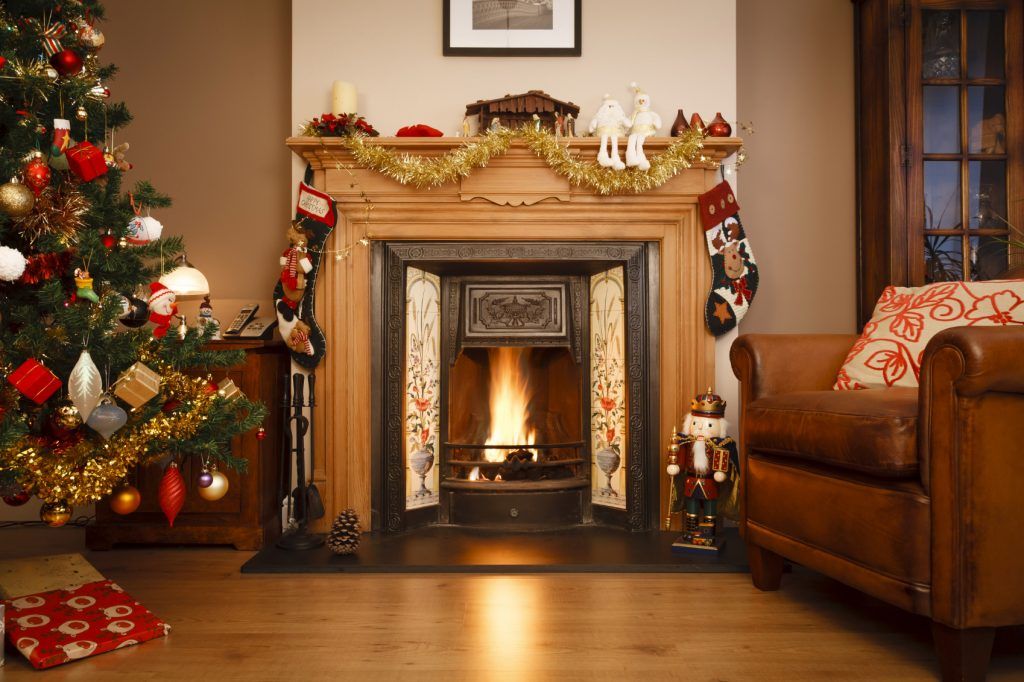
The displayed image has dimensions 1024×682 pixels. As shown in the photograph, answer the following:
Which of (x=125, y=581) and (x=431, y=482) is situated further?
(x=431, y=482)

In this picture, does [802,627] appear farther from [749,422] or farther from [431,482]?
[431,482]

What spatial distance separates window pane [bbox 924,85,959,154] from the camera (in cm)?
275

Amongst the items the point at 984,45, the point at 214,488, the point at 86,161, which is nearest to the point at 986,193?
the point at 984,45

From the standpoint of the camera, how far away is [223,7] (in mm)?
3107

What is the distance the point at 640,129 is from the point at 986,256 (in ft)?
4.71

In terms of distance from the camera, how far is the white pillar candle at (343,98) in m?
2.65

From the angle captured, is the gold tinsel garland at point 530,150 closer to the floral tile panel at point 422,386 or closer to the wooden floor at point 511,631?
the floral tile panel at point 422,386

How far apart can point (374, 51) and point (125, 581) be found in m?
2.06

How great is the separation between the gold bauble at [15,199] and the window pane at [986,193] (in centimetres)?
308

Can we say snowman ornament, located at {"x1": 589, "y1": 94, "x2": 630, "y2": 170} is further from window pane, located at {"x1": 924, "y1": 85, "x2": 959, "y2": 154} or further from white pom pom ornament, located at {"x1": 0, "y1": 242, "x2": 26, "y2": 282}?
white pom pom ornament, located at {"x1": 0, "y1": 242, "x2": 26, "y2": 282}

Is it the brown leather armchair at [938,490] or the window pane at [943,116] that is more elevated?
the window pane at [943,116]

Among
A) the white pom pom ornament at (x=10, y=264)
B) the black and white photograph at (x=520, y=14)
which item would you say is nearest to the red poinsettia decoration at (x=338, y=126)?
the black and white photograph at (x=520, y=14)

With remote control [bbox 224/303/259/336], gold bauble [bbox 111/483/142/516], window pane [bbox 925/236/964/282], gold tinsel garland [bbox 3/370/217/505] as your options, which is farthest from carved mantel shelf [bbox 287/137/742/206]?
gold bauble [bbox 111/483/142/516]

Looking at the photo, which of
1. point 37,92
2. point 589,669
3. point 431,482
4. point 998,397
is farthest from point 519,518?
point 37,92
